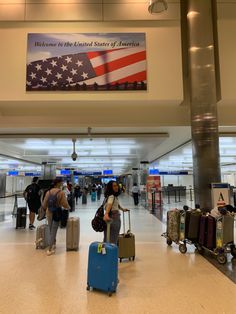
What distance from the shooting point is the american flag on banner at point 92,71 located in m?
7.26

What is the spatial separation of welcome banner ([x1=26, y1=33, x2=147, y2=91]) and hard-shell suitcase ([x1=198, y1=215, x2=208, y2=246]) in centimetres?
389

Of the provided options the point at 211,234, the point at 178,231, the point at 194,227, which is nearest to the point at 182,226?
the point at 178,231

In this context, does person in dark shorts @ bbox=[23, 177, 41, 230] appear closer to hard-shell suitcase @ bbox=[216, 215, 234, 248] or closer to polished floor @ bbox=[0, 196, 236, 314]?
polished floor @ bbox=[0, 196, 236, 314]

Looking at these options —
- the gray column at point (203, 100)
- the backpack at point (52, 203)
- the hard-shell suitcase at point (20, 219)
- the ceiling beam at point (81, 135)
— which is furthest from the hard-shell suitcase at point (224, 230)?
the hard-shell suitcase at point (20, 219)

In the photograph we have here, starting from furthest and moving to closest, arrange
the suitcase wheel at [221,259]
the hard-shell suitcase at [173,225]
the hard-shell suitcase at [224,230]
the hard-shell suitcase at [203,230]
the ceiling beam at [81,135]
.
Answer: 1. the ceiling beam at [81,135]
2. the hard-shell suitcase at [173,225]
3. the hard-shell suitcase at [203,230]
4. the hard-shell suitcase at [224,230]
5. the suitcase wheel at [221,259]

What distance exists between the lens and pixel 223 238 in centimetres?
492

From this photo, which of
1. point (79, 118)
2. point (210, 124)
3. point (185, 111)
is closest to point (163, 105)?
point (185, 111)

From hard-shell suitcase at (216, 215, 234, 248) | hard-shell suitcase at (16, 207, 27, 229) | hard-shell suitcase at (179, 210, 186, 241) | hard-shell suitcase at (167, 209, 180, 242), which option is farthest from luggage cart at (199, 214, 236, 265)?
hard-shell suitcase at (16, 207, 27, 229)

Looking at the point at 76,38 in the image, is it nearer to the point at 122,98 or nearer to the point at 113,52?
the point at 113,52

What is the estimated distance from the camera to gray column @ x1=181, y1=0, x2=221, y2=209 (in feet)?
20.3

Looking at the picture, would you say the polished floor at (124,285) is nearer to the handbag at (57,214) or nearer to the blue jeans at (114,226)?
the blue jeans at (114,226)

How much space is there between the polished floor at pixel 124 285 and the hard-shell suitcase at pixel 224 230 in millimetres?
499

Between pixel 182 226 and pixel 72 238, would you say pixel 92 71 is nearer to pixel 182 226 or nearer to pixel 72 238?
pixel 72 238

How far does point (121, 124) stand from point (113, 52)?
213cm
